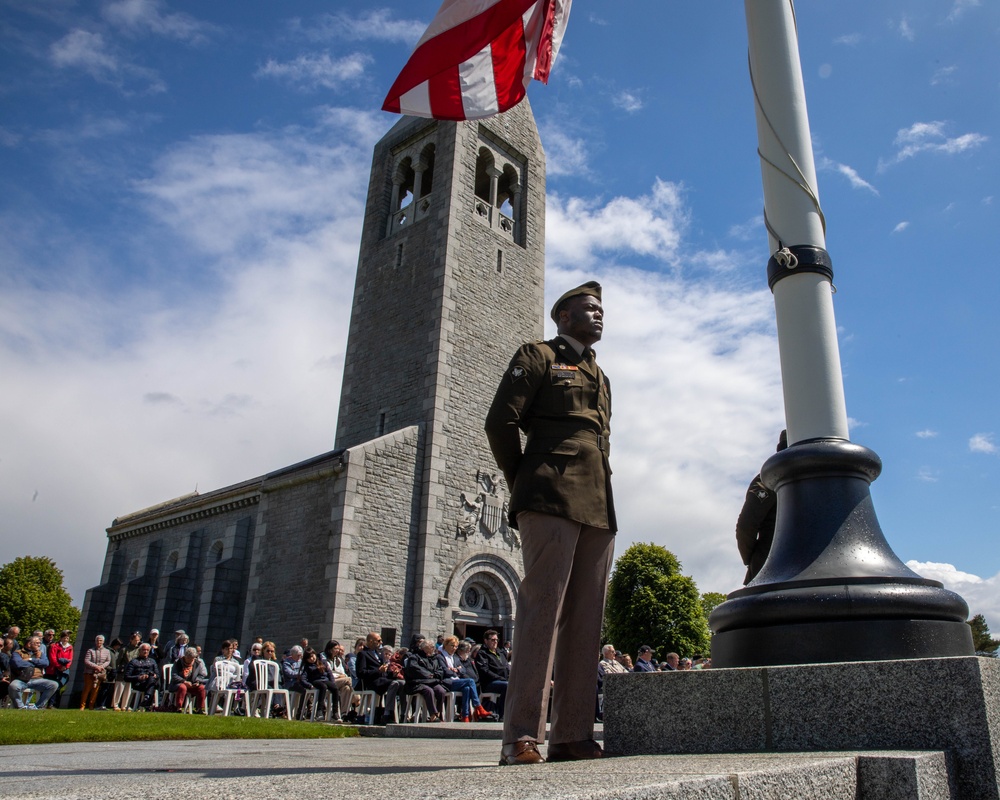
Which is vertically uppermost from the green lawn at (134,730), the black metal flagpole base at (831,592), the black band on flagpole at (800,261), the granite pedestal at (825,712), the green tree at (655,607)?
the green tree at (655,607)

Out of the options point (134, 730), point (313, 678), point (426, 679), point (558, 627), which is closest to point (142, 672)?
point (313, 678)

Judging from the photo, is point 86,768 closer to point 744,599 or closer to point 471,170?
point 744,599

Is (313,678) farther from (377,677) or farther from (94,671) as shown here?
(94,671)

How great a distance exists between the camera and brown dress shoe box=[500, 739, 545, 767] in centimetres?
312

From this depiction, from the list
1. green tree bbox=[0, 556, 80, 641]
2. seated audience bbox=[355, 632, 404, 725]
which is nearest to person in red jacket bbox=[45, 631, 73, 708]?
seated audience bbox=[355, 632, 404, 725]

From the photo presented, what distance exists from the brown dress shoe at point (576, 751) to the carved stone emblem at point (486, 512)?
17.4 metres

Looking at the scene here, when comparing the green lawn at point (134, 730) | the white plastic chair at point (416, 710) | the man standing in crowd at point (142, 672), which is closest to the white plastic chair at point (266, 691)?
the man standing in crowd at point (142, 672)

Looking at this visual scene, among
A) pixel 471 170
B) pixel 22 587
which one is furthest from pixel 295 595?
pixel 22 587

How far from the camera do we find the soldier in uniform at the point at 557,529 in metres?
3.43

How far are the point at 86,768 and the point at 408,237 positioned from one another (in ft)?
75.3

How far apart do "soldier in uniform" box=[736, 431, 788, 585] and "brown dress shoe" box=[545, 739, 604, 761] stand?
2.71 metres

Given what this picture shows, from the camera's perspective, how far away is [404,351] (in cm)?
2325

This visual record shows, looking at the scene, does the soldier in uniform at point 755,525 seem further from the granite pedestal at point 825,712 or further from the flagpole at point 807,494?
the granite pedestal at point 825,712

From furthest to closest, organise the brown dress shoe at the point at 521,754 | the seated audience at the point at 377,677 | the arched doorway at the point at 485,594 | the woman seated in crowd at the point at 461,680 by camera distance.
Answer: the arched doorway at the point at 485,594 < the woman seated in crowd at the point at 461,680 < the seated audience at the point at 377,677 < the brown dress shoe at the point at 521,754
